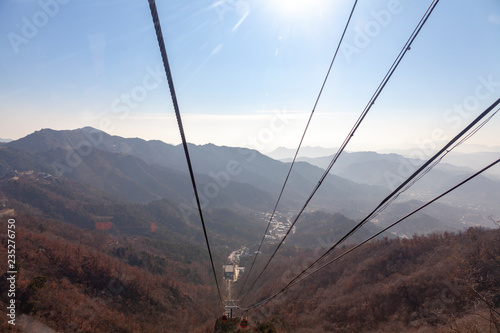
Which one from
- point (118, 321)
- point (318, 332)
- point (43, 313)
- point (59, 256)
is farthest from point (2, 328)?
point (318, 332)

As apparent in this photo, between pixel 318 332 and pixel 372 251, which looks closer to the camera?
pixel 318 332

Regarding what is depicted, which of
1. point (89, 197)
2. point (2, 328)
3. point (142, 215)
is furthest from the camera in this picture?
point (89, 197)

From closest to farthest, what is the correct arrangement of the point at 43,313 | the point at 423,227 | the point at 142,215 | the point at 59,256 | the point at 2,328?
1. the point at 2,328
2. the point at 43,313
3. the point at 59,256
4. the point at 142,215
5. the point at 423,227

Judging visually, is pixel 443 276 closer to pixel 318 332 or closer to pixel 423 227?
pixel 318 332

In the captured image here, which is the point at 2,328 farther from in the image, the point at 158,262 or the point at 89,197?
the point at 89,197

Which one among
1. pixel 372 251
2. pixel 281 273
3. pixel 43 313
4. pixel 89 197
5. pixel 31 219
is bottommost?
pixel 281 273

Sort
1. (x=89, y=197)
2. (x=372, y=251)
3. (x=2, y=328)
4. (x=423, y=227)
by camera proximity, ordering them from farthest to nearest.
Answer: (x=423, y=227), (x=89, y=197), (x=372, y=251), (x=2, y=328)

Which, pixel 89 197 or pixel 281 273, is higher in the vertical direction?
pixel 89 197

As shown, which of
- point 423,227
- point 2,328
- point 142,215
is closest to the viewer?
point 2,328

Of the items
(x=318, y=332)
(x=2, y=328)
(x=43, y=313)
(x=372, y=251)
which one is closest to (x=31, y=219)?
(x=43, y=313)
